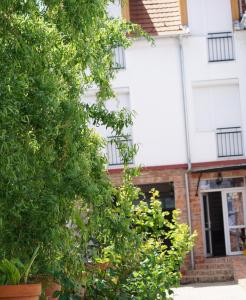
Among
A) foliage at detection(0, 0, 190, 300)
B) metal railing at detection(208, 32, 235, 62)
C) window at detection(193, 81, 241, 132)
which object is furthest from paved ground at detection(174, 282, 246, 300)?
foliage at detection(0, 0, 190, 300)

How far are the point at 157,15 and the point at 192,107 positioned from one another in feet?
11.7

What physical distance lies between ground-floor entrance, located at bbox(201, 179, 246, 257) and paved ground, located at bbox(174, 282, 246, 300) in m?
3.85

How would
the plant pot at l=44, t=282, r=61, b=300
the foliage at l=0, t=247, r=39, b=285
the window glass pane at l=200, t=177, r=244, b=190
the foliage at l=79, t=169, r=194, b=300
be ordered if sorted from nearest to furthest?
1. the foliage at l=0, t=247, r=39, b=285
2. the plant pot at l=44, t=282, r=61, b=300
3. the foliage at l=79, t=169, r=194, b=300
4. the window glass pane at l=200, t=177, r=244, b=190

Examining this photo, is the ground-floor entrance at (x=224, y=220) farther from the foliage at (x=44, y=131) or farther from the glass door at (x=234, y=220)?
the foliage at (x=44, y=131)

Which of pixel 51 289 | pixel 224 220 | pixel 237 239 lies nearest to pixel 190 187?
pixel 224 220

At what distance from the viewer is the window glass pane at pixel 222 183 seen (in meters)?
28.5

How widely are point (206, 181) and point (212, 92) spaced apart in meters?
3.07

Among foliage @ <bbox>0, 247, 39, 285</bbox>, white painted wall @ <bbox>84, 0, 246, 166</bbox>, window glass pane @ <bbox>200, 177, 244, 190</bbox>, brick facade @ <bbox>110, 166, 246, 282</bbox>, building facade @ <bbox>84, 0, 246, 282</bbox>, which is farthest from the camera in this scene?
window glass pane @ <bbox>200, 177, 244, 190</bbox>

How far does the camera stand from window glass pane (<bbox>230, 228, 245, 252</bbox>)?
28359mm

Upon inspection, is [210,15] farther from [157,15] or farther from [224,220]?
[224,220]

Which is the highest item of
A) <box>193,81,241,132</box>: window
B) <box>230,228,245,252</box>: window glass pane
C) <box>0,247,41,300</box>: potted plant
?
<box>193,81,241,132</box>: window

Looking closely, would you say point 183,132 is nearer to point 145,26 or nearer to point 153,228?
point 145,26

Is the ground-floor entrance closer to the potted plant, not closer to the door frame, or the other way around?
the door frame

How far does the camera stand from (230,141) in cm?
2780
